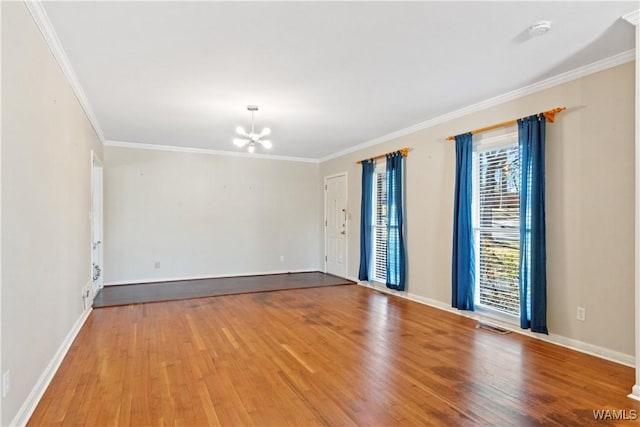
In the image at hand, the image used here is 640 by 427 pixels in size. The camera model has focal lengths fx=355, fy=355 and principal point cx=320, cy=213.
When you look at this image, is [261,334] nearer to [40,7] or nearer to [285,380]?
[285,380]

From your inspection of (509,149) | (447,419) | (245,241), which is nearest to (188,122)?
(245,241)

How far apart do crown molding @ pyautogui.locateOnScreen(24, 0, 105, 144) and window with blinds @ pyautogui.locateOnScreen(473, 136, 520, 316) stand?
4.30m

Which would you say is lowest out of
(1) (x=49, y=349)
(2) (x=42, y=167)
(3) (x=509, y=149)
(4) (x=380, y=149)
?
(1) (x=49, y=349)

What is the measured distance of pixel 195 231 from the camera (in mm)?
7020

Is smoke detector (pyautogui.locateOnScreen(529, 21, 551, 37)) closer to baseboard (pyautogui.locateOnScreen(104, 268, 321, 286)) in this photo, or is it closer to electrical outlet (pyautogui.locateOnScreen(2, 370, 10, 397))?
electrical outlet (pyautogui.locateOnScreen(2, 370, 10, 397))

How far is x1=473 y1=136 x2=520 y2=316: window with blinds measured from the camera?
3900mm

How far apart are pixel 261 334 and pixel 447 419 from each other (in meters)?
2.11

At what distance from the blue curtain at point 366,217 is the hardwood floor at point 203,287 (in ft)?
1.89

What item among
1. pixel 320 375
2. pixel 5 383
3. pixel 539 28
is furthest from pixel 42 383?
pixel 539 28

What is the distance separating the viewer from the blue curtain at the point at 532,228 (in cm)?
350

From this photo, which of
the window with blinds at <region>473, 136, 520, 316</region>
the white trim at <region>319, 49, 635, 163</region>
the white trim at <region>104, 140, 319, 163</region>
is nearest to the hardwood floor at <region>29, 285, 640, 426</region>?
the window with blinds at <region>473, 136, 520, 316</region>

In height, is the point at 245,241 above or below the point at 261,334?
above

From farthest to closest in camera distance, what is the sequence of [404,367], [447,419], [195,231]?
[195,231] < [404,367] < [447,419]
